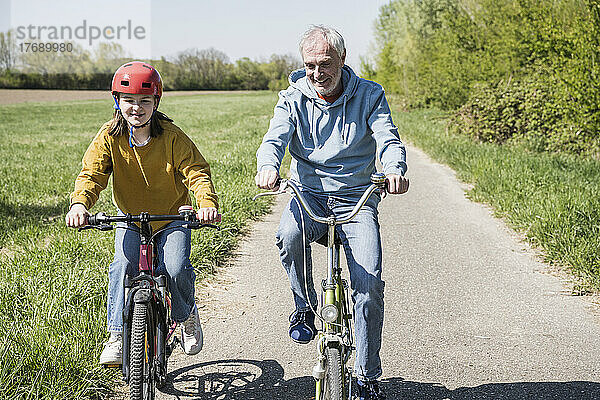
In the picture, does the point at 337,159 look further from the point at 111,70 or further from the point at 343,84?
the point at 111,70

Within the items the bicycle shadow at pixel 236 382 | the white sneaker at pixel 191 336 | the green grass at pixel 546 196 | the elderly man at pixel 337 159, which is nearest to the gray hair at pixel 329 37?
the elderly man at pixel 337 159

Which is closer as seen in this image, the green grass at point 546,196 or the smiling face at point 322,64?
the smiling face at point 322,64

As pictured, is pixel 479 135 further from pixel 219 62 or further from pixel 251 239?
pixel 219 62

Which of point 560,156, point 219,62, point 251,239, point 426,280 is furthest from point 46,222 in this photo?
point 219,62

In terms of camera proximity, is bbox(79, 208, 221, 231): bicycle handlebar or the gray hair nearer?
bbox(79, 208, 221, 231): bicycle handlebar

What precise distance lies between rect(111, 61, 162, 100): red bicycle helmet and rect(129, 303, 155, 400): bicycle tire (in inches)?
45.3

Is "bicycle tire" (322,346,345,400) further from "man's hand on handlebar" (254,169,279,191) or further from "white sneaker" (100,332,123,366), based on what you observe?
"white sneaker" (100,332,123,366)

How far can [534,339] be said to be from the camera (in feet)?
16.4

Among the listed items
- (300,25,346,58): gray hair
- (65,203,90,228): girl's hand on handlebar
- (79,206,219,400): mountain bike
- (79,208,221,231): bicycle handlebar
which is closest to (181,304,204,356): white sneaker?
(79,206,219,400): mountain bike

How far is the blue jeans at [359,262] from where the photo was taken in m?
3.49

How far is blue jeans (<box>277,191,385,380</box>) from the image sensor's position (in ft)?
11.4

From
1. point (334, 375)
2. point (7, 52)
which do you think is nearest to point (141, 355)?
point (334, 375)

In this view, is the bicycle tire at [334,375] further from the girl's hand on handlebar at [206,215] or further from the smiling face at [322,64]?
the smiling face at [322,64]

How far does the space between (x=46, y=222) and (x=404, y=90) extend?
115ft
